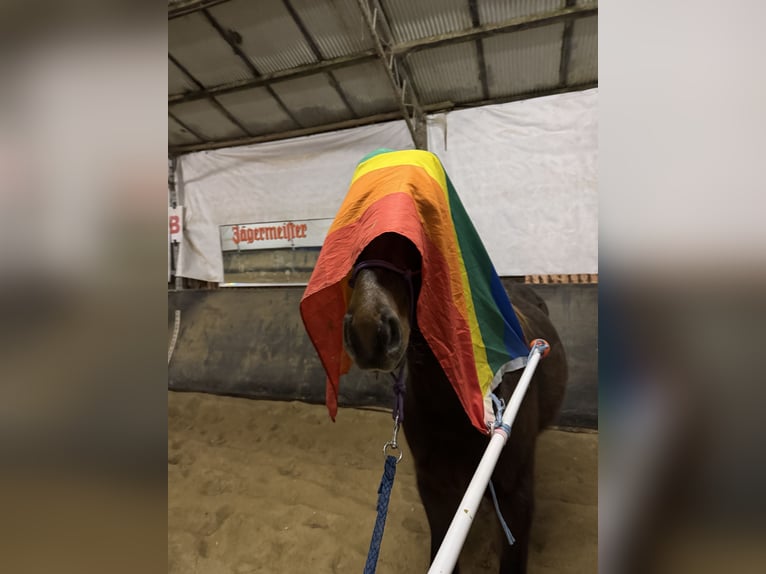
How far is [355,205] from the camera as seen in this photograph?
3.97ft

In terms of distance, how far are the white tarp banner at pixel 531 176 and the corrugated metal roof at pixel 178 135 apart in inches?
129

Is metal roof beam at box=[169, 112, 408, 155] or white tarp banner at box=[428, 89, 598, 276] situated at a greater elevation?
metal roof beam at box=[169, 112, 408, 155]

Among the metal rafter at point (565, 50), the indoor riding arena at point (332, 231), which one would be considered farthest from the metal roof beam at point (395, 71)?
the metal rafter at point (565, 50)

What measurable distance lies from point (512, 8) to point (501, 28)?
0.15 m

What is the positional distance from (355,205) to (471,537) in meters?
1.70

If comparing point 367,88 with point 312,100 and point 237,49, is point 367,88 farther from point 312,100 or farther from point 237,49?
point 237,49

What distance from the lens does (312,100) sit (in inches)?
160

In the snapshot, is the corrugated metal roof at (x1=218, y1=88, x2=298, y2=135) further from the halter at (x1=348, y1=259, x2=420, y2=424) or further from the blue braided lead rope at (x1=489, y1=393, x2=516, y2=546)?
the blue braided lead rope at (x1=489, y1=393, x2=516, y2=546)

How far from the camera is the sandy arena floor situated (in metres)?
1.71

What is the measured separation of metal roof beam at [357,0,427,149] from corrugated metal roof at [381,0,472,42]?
7 centimetres

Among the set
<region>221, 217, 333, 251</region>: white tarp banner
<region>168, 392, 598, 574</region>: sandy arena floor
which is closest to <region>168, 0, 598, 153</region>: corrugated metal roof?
<region>221, 217, 333, 251</region>: white tarp banner

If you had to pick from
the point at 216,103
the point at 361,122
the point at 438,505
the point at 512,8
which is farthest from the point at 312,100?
the point at 438,505
